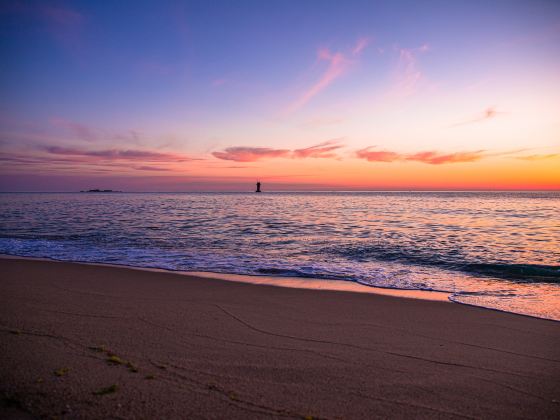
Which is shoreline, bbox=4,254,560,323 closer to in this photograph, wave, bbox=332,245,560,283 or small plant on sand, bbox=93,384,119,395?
wave, bbox=332,245,560,283

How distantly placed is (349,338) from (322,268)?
7.11 meters

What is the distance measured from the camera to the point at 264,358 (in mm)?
4711

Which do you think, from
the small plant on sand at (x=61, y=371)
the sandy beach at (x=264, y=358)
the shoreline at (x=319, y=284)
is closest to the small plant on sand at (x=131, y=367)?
the sandy beach at (x=264, y=358)

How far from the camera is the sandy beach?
3.54 m

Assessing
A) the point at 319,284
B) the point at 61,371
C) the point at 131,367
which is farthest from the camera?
the point at 319,284

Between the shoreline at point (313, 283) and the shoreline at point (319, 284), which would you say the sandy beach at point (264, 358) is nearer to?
the shoreline at point (319, 284)

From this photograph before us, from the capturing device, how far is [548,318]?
7.09 metres

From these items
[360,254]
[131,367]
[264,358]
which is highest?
[131,367]

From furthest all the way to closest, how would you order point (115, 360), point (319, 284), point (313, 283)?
point (313, 283), point (319, 284), point (115, 360)

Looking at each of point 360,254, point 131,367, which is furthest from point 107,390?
point 360,254

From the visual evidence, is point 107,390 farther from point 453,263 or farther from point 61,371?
point 453,263

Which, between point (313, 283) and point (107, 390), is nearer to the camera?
point (107, 390)

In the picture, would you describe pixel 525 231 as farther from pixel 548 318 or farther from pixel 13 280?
pixel 13 280

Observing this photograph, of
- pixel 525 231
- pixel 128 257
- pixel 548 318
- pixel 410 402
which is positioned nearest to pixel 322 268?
pixel 548 318
